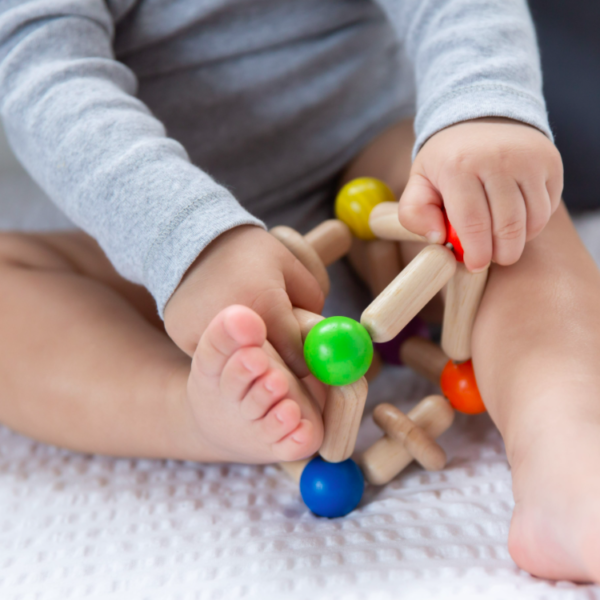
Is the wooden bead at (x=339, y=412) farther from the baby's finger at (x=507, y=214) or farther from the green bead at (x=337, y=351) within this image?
the baby's finger at (x=507, y=214)

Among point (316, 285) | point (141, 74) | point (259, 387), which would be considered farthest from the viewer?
point (141, 74)

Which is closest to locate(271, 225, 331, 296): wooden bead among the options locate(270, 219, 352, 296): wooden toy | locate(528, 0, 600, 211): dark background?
locate(270, 219, 352, 296): wooden toy

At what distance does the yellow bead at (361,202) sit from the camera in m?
0.57

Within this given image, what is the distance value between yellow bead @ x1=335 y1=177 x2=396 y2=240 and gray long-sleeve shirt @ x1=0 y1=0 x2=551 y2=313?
83 millimetres

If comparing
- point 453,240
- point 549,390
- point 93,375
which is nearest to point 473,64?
point 453,240

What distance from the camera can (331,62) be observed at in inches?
29.9

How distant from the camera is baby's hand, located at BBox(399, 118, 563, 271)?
16.2 inches

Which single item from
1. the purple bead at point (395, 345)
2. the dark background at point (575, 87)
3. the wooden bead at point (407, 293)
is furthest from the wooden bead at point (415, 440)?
the dark background at point (575, 87)

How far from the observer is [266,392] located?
34 cm

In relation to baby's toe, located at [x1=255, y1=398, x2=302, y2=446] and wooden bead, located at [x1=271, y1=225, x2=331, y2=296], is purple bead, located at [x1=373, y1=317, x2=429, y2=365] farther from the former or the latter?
baby's toe, located at [x1=255, y1=398, x2=302, y2=446]

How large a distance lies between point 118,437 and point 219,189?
219mm

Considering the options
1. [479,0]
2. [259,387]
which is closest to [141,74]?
[479,0]

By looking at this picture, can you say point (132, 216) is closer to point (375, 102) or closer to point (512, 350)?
point (512, 350)

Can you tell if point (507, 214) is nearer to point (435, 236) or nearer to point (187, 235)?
point (435, 236)
